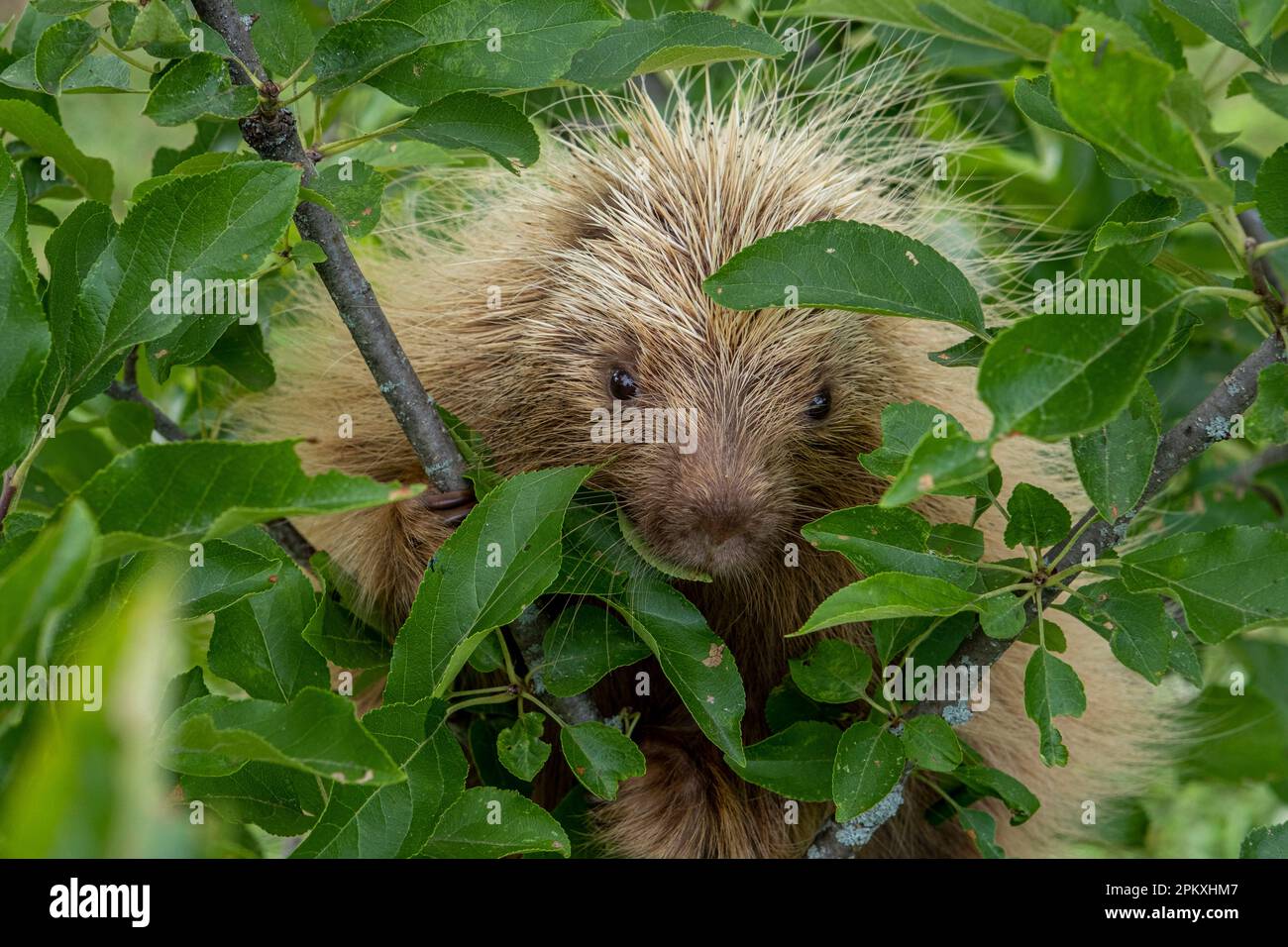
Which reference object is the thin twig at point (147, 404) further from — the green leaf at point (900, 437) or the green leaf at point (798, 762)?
the green leaf at point (900, 437)

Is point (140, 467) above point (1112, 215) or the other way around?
the other way around

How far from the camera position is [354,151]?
2.29 meters

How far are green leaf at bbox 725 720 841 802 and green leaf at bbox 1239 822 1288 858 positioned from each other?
0.54 m

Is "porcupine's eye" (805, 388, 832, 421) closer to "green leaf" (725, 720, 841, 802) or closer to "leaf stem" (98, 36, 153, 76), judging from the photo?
"green leaf" (725, 720, 841, 802)

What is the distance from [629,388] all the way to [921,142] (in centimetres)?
113

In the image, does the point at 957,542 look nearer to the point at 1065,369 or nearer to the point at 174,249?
the point at 1065,369

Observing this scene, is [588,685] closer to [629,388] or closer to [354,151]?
[629,388]

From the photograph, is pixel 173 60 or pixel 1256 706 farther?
pixel 1256 706

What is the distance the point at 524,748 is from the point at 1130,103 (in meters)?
1.06

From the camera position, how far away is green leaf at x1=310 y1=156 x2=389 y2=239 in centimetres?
143

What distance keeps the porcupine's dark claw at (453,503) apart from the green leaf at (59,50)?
810 mm

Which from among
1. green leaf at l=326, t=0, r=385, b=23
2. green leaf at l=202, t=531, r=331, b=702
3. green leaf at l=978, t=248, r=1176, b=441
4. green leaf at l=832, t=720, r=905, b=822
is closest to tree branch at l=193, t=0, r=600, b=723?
green leaf at l=326, t=0, r=385, b=23
